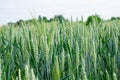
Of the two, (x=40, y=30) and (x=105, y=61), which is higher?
(x=40, y=30)

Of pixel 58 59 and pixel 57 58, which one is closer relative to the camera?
pixel 57 58

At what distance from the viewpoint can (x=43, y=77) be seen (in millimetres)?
1120

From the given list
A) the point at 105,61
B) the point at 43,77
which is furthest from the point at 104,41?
the point at 43,77

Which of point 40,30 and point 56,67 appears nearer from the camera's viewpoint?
point 56,67

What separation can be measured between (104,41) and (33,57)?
2.36 ft

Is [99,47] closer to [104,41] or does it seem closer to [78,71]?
[104,41]

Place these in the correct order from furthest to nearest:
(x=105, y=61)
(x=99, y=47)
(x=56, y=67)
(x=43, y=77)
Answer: (x=99, y=47) < (x=105, y=61) < (x=43, y=77) < (x=56, y=67)

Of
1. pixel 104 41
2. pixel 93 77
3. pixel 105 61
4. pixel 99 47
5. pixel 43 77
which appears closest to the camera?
pixel 43 77

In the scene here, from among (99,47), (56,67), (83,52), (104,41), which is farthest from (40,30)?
(104,41)

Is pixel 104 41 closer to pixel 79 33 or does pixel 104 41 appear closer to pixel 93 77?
pixel 79 33

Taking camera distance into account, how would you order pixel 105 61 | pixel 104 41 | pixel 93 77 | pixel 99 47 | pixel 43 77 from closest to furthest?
pixel 43 77, pixel 93 77, pixel 105 61, pixel 99 47, pixel 104 41

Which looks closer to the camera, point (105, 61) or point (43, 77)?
point (43, 77)

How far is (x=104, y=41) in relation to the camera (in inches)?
71.2

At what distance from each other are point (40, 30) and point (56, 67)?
1.05ft
